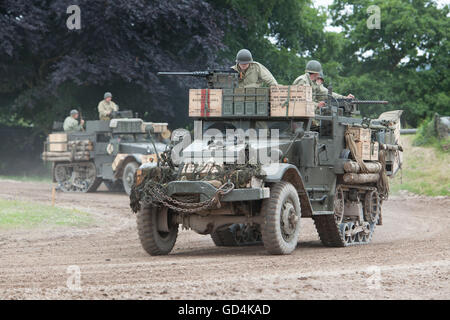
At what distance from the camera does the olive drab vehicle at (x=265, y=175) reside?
12117 millimetres

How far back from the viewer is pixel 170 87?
31.5m

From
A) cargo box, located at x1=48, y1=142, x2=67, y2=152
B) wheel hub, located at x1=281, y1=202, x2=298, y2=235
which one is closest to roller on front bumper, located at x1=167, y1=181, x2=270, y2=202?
wheel hub, located at x1=281, y1=202, x2=298, y2=235

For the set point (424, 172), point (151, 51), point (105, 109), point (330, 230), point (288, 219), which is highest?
point (151, 51)

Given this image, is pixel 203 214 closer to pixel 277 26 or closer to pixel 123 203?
pixel 123 203

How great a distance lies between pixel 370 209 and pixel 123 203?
8.68 m

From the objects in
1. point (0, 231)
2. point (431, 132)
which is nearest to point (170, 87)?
point (431, 132)

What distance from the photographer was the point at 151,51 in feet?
98.7

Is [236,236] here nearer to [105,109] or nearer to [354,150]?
[354,150]

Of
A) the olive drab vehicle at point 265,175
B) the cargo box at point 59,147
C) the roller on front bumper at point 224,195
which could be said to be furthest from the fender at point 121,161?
the roller on front bumper at point 224,195

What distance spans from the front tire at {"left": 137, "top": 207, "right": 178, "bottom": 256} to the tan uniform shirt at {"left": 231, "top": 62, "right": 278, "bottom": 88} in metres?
2.74

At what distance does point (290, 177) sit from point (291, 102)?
1.22 meters

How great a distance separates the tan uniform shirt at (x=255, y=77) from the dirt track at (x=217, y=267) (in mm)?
2639

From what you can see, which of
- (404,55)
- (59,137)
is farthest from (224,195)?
(404,55)

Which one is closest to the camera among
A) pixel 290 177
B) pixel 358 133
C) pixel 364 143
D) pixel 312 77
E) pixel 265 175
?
pixel 265 175
